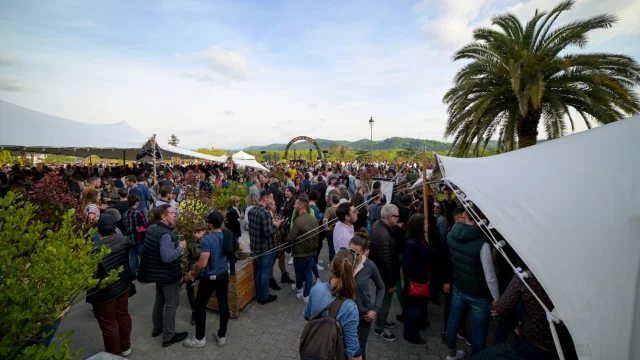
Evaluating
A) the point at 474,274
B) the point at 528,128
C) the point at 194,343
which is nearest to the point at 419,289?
the point at 474,274

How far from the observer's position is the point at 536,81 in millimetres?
7816

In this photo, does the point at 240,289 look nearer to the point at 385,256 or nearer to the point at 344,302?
the point at 385,256

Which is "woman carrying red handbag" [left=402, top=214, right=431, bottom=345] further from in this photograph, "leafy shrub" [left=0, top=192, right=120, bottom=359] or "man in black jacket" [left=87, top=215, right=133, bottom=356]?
"man in black jacket" [left=87, top=215, right=133, bottom=356]

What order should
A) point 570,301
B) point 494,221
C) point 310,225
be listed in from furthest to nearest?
point 310,225 → point 494,221 → point 570,301

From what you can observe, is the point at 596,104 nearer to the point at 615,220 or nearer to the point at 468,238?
the point at 468,238

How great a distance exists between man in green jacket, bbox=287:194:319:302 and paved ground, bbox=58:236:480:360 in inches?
18.1

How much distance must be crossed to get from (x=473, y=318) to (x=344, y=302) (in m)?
2.19

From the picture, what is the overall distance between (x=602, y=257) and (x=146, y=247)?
4539 millimetres

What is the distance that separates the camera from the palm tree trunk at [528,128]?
897 cm

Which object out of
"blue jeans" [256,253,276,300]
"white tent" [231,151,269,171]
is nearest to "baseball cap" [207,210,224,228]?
"blue jeans" [256,253,276,300]

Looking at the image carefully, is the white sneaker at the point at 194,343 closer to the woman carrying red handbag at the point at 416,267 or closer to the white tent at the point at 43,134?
the woman carrying red handbag at the point at 416,267

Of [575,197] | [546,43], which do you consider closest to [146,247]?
[575,197]

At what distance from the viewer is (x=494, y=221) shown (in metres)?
2.80

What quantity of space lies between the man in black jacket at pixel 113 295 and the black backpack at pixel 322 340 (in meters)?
2.60
